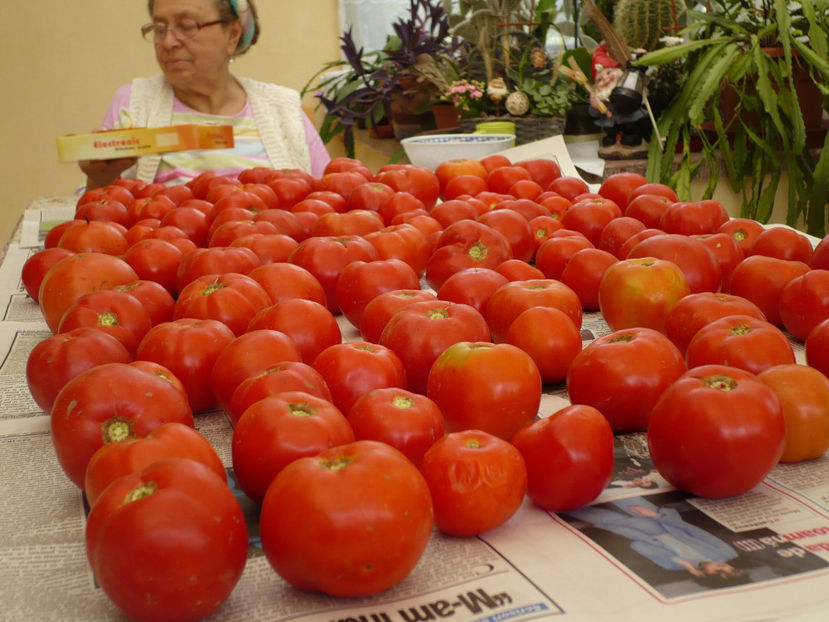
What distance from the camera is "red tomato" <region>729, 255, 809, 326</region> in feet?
4.39

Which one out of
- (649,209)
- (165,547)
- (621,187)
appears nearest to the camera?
(165,547)

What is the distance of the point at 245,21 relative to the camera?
10.8ft

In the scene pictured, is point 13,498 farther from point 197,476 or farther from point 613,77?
point 613,77

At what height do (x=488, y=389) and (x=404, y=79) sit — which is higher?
(x=404, y=79)

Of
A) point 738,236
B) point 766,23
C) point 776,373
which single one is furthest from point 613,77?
point 776,373

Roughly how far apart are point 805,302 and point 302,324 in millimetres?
748

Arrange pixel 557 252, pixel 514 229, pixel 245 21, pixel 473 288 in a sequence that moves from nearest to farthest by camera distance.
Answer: pixel 473 288, pixel 557 252, pixel 514 229, pixel 245 21

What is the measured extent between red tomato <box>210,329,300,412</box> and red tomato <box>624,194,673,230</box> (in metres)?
1.01

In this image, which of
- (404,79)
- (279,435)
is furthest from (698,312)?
(404,79)

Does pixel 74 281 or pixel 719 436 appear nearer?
pixel 719 436

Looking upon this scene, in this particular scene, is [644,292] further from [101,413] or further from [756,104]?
[756,104]

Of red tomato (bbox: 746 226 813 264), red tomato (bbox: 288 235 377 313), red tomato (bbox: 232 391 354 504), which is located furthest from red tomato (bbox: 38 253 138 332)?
red tomato (bbox: 746 226 813 264)

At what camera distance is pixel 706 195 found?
9.00 feet

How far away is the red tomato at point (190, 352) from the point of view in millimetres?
1062
